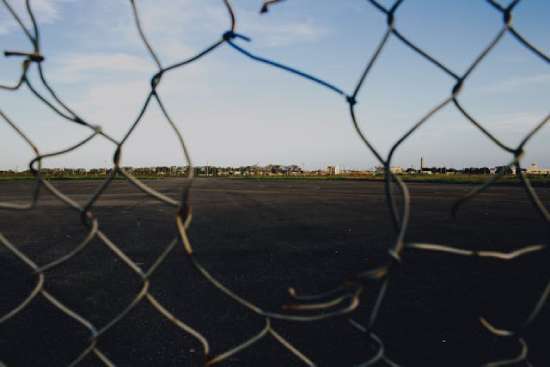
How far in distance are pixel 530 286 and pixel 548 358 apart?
1.57 meters

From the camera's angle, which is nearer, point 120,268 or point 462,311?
point 462,311

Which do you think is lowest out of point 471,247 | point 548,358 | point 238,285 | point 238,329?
point 238,329

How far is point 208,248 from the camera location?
5355 millimetres

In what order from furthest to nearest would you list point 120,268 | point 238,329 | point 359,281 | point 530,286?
1. point 120,268
2. point 530,286
3. point 238,329
4. point 359,281

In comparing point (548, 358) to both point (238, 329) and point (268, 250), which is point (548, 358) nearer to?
point (238, 329)

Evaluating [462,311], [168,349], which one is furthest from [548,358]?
[168,349]

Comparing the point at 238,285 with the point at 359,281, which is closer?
the point at 359,281

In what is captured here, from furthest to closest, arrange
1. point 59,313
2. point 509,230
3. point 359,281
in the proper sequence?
point 509,230, point 59,313, point 359,281

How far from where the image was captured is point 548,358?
2.19m

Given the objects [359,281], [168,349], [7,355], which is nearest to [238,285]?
[168,349]

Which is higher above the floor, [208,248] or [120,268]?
[208,248]

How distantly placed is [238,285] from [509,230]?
528 cm

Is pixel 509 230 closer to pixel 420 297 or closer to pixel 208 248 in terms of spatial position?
pixel 420 297

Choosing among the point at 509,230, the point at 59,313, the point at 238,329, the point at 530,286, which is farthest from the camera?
the point at 509,230
